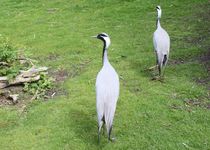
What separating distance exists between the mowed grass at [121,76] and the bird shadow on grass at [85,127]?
0.05 feet

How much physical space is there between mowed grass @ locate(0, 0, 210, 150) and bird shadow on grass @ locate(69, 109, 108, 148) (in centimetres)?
1

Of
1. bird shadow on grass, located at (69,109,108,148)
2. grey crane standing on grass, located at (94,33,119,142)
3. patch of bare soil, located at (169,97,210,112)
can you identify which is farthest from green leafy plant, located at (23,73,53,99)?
patch of bare soil, located at (169,97,210,112)

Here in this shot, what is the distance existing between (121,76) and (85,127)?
2086mm

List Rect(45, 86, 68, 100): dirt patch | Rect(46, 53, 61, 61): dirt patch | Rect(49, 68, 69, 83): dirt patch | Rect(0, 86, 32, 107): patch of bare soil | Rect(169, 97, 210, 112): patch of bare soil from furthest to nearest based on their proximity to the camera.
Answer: Rect(46, 53, 61, 61): dirt patch → Rect(49, 68, 69, 83): dirt patch → Rect(45, 86, 68, 100): dirt patch → Rect(0, 86, 32, 107): patch of bare soil → Rect(169, 97, 210, 112): patch of bare soil

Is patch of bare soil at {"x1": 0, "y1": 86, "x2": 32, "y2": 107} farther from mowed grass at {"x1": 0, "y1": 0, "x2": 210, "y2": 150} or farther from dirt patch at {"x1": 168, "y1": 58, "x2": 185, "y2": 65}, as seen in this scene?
dirt patch at {"x1": 168, "y1": 58, "x2": 185, "y2": 65}

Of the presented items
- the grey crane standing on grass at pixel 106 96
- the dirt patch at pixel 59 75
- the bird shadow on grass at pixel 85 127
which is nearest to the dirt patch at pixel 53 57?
the dirt patch at pixel 59 75

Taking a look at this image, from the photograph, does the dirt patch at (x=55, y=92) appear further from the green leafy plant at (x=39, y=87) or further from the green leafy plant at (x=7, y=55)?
the green leafy plant at (x=7, y=55)

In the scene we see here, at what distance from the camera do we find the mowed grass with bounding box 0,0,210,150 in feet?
20.5

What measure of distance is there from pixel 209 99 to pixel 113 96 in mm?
2120

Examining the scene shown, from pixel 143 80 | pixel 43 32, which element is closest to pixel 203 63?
pixel 143 80

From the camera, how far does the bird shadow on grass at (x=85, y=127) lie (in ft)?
20.2

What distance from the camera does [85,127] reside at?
21.4 feet

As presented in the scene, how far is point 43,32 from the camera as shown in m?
11.8

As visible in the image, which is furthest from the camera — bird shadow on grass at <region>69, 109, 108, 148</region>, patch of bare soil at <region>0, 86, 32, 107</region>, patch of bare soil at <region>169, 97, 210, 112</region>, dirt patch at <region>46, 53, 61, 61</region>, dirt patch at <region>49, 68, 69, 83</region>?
dirt patch at <region>46, 53, 61, 61</region>
